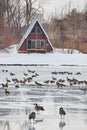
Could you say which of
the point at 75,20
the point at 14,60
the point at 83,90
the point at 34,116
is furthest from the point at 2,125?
the point at 75,20

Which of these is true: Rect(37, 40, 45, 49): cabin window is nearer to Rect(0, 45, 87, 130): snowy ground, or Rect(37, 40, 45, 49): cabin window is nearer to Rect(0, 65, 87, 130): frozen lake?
Rect(0, 45, 87, 130): snowy ground

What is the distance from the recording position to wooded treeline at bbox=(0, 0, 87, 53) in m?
64.7

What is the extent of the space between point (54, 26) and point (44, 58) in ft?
52.8

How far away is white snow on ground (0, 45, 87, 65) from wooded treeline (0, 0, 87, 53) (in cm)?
456

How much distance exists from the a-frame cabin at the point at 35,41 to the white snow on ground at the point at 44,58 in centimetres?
122

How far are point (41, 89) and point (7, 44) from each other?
135 feet

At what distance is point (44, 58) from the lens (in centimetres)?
5316

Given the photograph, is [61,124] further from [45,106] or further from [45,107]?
[45,106]

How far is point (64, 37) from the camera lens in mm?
66375

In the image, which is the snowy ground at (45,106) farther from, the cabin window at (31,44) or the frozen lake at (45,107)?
the cabin window at (31,44)

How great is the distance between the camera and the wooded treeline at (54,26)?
212 feet

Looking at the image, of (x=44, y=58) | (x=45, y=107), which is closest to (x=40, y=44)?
(x=44, y=58)

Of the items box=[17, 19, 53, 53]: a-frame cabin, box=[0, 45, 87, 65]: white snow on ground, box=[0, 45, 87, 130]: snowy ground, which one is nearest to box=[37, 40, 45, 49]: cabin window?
box=[17, 19, 53, 53]: a-frame cabin

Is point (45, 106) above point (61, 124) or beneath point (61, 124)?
beneath
